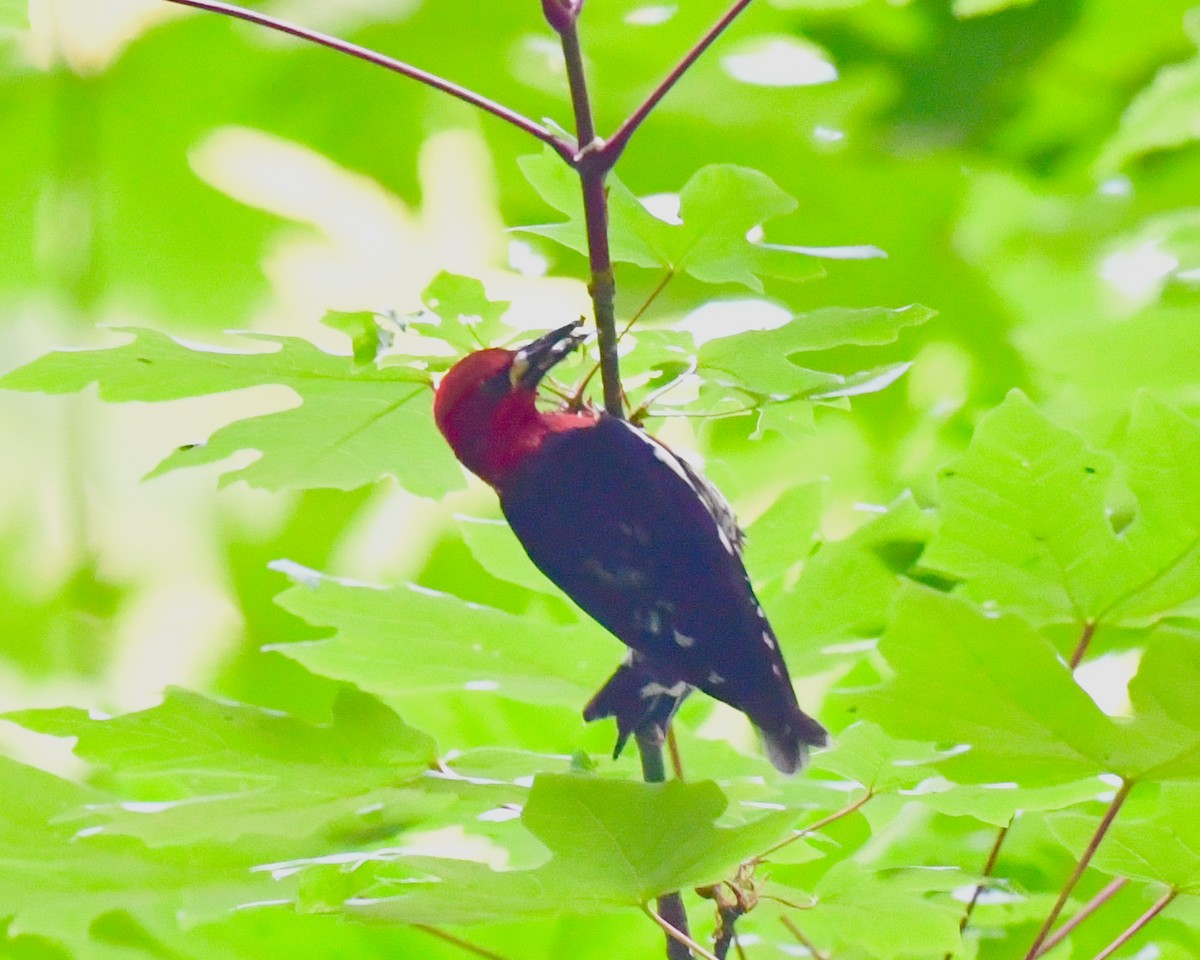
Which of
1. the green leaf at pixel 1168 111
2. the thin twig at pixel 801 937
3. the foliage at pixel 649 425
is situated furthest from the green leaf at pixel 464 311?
the green leaf at pixel 1168 111

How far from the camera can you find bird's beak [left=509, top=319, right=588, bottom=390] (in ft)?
1.43

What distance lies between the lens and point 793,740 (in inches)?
16.9

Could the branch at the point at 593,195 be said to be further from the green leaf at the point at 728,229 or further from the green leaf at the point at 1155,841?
the green leaf at the point at 1155,841

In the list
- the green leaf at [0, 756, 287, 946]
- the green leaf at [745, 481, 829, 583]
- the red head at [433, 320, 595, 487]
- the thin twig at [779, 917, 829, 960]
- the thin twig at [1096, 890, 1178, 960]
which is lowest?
the thin twig at [779, 917, 829, 960]

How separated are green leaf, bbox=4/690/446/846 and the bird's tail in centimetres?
14

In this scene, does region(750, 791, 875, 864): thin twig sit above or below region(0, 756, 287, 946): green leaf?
above

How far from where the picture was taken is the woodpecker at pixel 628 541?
405mm

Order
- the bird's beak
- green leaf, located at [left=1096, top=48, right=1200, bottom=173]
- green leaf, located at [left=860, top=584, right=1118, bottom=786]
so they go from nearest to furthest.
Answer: green leaf, located at [left=860, top=584, right=1118, bottom=786] → the bird's beak → green leaf, located at [left=1096, top=48, right=1200, bottom=173]

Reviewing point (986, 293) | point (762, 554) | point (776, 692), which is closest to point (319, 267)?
point (986, 293)

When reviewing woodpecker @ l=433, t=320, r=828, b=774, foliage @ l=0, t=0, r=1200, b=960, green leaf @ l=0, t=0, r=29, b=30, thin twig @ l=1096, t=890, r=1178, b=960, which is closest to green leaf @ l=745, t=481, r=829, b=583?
foliage @ l=0, t=0, r=1200, b=960

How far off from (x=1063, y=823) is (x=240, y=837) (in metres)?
0.34

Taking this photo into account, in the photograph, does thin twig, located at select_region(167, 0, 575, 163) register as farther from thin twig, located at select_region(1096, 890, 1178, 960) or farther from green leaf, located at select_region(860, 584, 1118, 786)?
thin twig, located at select_region(1096, 890, 1178, 960)

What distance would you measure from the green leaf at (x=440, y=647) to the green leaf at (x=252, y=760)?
0.05 metres

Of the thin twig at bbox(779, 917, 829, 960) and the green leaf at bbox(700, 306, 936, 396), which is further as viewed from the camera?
the thin twig at bbox(779, 917, 829, 960)
